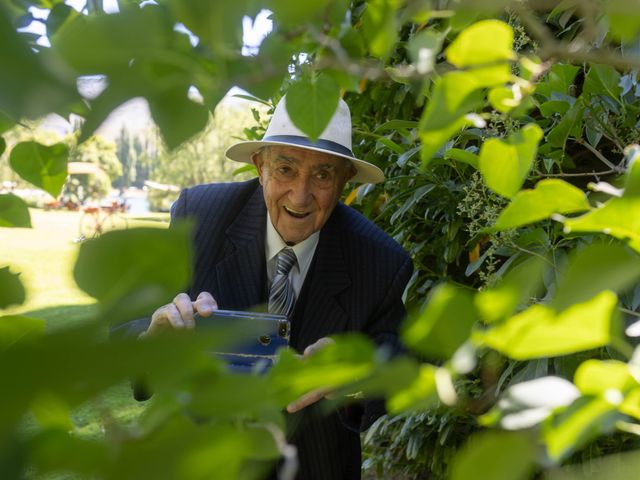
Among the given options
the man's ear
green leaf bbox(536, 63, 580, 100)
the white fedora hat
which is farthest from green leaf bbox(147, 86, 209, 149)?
the man's ear

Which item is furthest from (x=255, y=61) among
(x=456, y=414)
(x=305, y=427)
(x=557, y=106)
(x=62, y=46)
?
(x=456, y=414)

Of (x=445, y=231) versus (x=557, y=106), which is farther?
(x=445, y=231)

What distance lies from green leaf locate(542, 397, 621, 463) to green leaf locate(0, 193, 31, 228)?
56 cm

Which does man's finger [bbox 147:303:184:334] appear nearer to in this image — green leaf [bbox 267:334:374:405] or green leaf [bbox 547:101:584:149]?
green leaf [bbox 547:101:584:149]

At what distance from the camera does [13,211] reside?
783 mm

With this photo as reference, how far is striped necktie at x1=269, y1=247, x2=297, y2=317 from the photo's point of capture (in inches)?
107

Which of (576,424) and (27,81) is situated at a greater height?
(27,81)

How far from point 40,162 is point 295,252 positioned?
80.5 inches

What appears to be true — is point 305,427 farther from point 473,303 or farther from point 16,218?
point 473,303

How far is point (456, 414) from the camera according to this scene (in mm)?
2896

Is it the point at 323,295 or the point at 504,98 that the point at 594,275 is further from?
the point at 323,295

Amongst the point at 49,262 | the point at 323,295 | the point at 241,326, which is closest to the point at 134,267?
the point at 241,326

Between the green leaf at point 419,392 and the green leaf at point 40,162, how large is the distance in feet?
1.55

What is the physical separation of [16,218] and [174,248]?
17.9 inches
